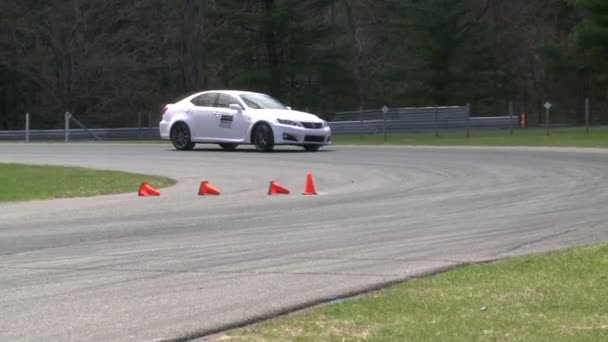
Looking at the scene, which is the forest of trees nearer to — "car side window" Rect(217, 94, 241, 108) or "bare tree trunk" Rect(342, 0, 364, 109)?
"bare tree trunk" Rect(342, 0, 364, 109)

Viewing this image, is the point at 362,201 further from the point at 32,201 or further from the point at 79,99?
the point at 79,99

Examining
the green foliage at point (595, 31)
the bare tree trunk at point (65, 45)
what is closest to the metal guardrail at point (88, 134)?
the bare tree trunk at point (65, 45)

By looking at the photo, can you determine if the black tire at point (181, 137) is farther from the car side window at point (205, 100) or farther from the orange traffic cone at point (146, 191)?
the orange traffic cone at point (146, 191)

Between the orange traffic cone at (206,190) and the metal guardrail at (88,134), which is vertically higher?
the metal guardrail at (88,134)

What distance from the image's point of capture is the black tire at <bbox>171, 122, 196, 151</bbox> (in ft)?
93.9

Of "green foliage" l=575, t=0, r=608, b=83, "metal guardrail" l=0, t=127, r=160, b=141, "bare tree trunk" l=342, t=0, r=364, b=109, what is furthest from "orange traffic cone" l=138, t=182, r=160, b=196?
"bare tree trunk" l=342, t=0, r=364, b=109

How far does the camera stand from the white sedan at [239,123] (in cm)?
2678

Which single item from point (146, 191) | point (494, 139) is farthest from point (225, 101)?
point (146, 191)

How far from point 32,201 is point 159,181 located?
336cm

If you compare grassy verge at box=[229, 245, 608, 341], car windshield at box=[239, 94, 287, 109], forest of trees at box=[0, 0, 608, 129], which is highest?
forest of trees at box=[0, 0, 608, 129]

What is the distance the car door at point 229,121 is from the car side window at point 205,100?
23cm

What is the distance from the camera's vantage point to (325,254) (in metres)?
11.0

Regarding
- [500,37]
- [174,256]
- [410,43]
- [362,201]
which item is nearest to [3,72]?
[410,43]

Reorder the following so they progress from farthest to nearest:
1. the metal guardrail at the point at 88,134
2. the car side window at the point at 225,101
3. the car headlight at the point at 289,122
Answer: the metal guardrail at the point at 88,134 < the car side window at the point at 225,101 < the car headlight at the point at 289,122
